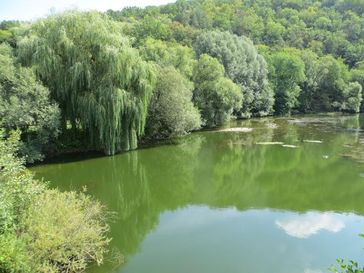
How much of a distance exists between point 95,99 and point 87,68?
2.06 meters

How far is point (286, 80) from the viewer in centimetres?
5894

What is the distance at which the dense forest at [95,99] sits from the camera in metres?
9.69

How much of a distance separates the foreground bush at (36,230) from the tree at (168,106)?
64.9ft

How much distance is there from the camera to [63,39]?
929 inches

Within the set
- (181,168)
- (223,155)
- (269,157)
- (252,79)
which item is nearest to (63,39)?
(181,168)

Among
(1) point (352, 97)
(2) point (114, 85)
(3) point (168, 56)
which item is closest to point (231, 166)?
(2) point (114, 85)

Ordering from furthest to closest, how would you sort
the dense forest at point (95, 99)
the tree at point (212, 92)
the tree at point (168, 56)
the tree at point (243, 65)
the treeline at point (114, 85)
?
1. the tree at point (243, 65)
2. the tree at point (212, 92)
3. the tree at point (168, 56)
4. the treeline at point (114, 85)
5. the dense forest at point (95, 99)

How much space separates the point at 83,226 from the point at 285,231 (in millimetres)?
7766

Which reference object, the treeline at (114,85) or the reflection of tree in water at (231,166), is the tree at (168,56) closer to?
the treeline at (114,85)

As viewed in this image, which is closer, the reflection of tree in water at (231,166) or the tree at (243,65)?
the reflection of tree in water at (231,166)

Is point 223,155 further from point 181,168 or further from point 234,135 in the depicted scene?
point 234,135

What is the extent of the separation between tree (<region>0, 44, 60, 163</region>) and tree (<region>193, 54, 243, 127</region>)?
1839cm

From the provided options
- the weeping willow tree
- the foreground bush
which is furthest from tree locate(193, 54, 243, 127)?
the foreground bush

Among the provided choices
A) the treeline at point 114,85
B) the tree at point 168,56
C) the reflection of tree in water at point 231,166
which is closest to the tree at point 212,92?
the treeline at point 114,85
